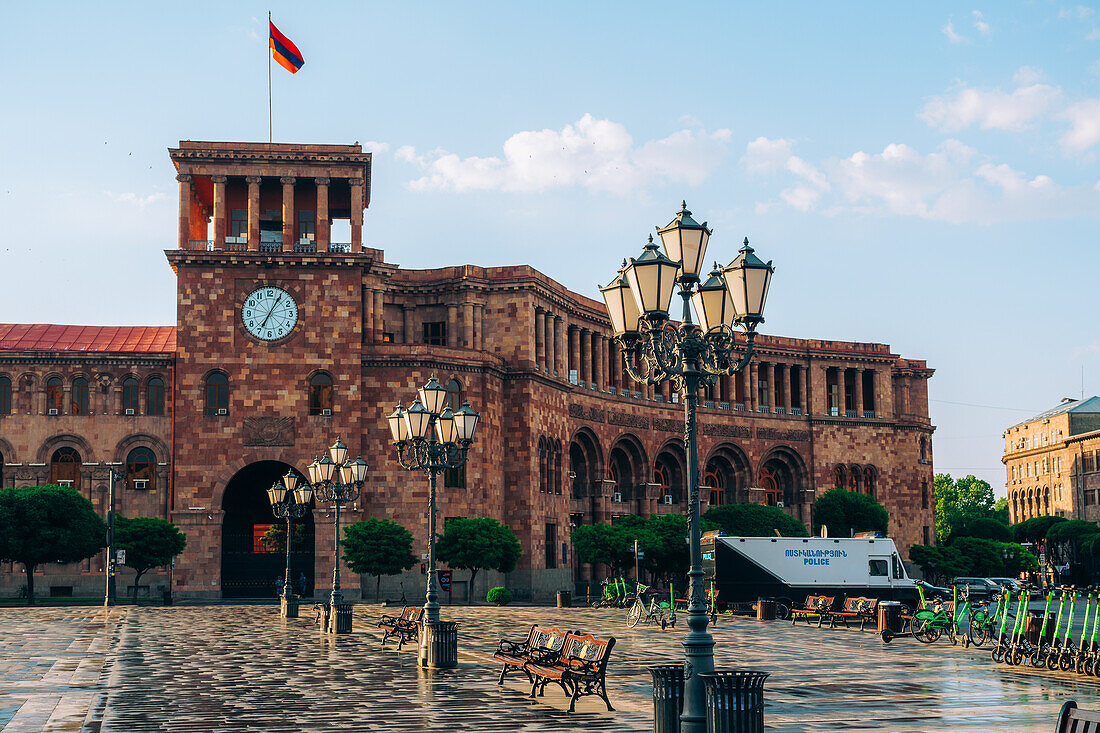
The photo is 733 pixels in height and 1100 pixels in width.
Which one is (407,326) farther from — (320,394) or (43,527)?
(43,527)

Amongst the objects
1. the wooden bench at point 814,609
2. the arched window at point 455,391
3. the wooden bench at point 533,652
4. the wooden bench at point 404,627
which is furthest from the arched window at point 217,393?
the wooden bench at point 533,652

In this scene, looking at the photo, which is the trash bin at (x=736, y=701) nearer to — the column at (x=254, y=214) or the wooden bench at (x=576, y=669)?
the wooden bench at (x=576, y=669)

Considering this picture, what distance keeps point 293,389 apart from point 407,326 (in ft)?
36.4

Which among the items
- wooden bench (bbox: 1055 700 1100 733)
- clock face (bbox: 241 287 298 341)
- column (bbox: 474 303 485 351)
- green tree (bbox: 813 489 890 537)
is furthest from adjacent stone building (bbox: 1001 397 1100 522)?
wooden bench (bbox: 1055 700 1100 733)

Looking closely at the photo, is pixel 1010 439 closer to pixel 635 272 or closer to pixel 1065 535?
pixel 1065 535

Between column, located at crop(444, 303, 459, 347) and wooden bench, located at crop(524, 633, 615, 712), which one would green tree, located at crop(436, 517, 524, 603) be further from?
wooden bench, located at crop(524, 633, 615, 712)

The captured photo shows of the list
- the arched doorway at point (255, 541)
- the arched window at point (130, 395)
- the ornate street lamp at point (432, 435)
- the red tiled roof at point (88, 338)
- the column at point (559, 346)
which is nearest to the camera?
the ornate street lamp at point (432, 435)

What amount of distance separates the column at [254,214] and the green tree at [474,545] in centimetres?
1674

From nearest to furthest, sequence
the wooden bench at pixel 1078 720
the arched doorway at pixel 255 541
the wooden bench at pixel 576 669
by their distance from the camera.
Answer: the wooden bench at pixel 1078 720, the wooden bench at pixel 576 669, the arched doorway at pixel 255 541

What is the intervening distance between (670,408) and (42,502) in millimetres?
37373

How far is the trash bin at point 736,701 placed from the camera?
1130cm

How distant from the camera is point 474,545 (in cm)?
5169

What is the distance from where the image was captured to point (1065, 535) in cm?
8894

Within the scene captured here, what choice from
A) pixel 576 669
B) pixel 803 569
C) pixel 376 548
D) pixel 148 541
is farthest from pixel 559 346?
pixel 576 669
